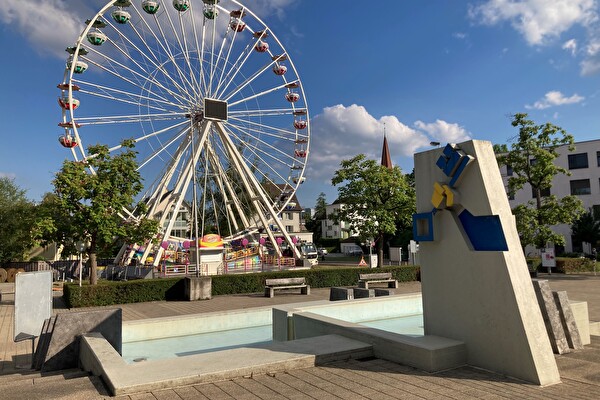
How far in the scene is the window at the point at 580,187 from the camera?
1787 inches

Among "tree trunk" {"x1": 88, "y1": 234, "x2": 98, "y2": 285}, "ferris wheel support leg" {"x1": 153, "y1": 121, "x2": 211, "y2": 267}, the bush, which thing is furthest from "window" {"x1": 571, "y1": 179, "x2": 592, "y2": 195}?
"tree trunk" {"x1": 88, "y1": 234, "x2": 98, "y2": 285}

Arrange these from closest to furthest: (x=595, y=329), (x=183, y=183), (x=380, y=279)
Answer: (x=595, y=329) < (x=380, y=279) < (x=183, y=183)

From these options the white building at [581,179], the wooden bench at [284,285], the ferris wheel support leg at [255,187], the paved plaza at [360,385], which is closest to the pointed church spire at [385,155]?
the white building at [581,179]

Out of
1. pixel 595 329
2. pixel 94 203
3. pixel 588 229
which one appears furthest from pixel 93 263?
pixel 588 229

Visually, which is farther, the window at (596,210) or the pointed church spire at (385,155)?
the pointed church spire at (385,155)

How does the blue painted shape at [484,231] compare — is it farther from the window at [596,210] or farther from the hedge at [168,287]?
the window at [596,210]

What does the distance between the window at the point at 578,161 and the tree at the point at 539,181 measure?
→ 1885cm

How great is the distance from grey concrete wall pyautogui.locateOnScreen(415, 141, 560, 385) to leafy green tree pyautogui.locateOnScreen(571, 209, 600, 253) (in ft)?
139

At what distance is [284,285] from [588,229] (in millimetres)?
35794

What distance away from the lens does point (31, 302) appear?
796 centimetres

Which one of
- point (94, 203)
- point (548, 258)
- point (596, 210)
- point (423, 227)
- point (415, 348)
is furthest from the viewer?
point (596, 210)

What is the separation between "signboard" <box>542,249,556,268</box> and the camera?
27.5m

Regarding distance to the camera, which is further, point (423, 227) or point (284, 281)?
point (284, 281)

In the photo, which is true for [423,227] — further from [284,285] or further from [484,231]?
[284,285]
